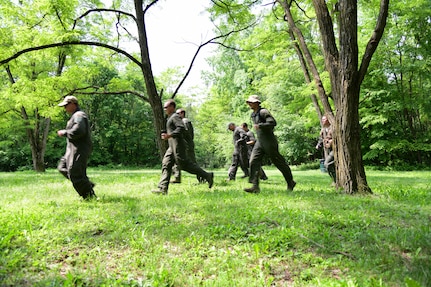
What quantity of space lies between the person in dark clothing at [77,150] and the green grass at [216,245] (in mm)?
593

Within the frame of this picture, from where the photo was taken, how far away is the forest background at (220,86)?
1155 cm

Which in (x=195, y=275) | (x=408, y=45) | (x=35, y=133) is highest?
(x=408, y=45)

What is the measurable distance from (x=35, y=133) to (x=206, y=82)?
29.7 metres

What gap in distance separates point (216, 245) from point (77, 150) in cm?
339

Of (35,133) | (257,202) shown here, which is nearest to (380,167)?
(257,202)

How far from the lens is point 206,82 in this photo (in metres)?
46.0

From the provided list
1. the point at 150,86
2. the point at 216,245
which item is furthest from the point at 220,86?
the point at 216,245

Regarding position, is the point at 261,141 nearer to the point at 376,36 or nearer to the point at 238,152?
the point at 376,36

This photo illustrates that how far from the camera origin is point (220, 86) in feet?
134

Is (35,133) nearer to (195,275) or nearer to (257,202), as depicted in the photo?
(257,202)

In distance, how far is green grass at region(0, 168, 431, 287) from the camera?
266 cm

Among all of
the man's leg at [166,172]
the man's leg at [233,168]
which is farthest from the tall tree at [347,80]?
the man's leg at [233,168]

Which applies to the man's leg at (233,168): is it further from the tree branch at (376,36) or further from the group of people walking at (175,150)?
the tree branch at (376,36)

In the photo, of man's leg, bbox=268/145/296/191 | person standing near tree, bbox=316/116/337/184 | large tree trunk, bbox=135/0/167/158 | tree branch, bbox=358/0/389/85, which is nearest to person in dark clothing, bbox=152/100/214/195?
man's leg, bbox=268/145/296/191
